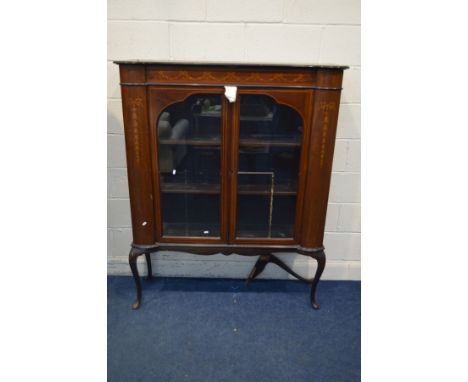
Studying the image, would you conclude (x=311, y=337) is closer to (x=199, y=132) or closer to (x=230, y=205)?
(x=230, y=205)

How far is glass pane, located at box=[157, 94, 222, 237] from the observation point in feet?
5.08

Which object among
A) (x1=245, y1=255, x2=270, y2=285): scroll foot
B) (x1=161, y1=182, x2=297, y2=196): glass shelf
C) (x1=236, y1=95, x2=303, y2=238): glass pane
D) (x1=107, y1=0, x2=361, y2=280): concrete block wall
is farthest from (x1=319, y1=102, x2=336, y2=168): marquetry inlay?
(x1=245, y1=255, x2=270, y2=285): scroll foot

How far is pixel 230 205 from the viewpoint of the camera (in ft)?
5.41

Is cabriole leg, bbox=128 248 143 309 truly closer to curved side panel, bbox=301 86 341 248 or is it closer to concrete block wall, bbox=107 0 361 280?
concrete block wall, bbox=107 0 361 280

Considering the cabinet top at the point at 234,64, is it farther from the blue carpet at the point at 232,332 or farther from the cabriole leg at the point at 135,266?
the blue carpet at the point at 232,332

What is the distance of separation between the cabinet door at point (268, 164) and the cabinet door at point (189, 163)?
84mm

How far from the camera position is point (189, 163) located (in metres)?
1.64

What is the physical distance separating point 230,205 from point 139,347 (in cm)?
80

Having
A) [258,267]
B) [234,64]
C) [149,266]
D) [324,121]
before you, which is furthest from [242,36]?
[149,266]

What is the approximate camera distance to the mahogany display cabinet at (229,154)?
57.2 inches

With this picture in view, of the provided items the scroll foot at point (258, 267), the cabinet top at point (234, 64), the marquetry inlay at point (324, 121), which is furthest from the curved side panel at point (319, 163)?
the scroll foot at point (258, 267)

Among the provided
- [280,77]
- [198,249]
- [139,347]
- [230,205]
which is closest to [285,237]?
[230,205]

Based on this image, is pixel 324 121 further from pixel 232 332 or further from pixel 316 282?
pixel 232 332

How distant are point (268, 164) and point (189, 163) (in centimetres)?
39
